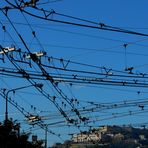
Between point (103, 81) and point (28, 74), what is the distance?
5.16 metres

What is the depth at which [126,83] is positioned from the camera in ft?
104

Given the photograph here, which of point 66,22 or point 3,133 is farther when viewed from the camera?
point 3,133

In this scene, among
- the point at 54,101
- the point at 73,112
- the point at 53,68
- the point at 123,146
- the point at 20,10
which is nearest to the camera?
the point at 20,10

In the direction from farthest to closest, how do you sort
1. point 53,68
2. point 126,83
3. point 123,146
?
point 123,146 → point 126,83 → point 53,68

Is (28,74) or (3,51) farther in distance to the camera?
(28,74)

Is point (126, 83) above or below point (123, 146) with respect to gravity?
below

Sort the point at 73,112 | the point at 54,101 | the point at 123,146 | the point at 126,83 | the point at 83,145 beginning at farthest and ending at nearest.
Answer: the point at 123,146 < the point at 83,145 < the point at 73,112 < the point at 54,101 < the point at 126,83

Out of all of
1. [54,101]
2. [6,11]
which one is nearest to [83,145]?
[54,101]

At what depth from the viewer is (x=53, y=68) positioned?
28562mm

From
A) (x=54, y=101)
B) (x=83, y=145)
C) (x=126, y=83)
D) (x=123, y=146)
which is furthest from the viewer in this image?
(x=123, y=146)

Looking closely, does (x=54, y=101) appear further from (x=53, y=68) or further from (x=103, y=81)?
(x=53, y=68)

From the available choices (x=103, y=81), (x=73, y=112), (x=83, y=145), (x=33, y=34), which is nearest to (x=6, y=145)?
(x=73, y=112)

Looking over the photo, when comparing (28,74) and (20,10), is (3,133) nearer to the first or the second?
(28,74)

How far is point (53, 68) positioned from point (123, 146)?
169 m
